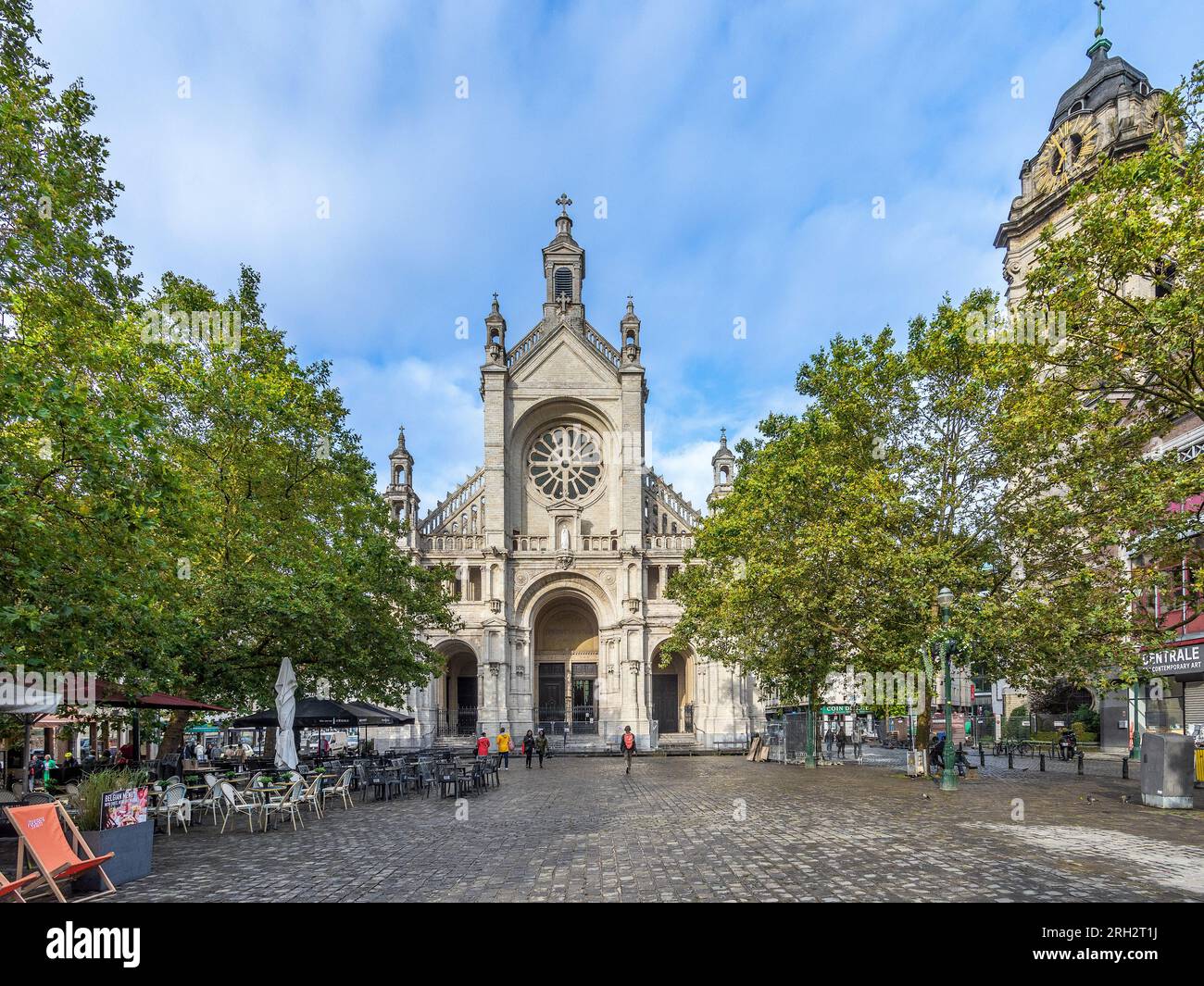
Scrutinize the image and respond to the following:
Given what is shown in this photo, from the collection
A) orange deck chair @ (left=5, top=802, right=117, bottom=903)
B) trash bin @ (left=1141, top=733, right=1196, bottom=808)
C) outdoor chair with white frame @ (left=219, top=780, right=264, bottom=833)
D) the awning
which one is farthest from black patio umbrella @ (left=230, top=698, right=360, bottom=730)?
trash bin @ (left=1141, top=733, right=1196, bottom=808)

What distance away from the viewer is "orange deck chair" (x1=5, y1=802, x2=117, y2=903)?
29.1 feet

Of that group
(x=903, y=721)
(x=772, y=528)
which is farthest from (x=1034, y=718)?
(x=772, y=528)

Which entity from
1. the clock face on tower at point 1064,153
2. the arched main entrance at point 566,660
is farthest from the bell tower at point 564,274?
the clock face on tower at point 1064,153

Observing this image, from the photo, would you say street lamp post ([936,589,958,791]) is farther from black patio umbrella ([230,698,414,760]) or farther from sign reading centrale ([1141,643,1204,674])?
black patio umbrella ([230,698,414,760])

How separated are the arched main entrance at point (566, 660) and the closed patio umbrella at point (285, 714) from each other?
29.7 metres

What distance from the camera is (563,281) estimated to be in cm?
5234

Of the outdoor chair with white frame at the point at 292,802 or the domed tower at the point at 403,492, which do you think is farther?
the domed tower at the point at 403,492

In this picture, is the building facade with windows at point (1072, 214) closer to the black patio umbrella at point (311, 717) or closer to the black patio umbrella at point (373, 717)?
the black patio umbrella at point (373, 717)

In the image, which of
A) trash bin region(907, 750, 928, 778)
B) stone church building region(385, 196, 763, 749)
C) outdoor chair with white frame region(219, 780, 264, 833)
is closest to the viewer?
outdoor chair with white frame region(219, 780, 264, 833)

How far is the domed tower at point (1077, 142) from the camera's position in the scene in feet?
122

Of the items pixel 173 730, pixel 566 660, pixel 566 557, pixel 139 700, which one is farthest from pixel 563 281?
pixel 139 700

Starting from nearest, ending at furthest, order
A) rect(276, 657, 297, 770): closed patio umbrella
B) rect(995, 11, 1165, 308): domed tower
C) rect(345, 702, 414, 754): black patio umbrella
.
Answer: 1. rect(276, 657, 297, 770): closed patio umbrella
2. rect(345, 702, 414, 754): black patio umbrella
3. rect(995, 11, 1165, 308): domed tower

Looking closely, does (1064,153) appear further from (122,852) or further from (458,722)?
(122,852)

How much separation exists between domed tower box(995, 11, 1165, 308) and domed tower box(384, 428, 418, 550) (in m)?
33.6
